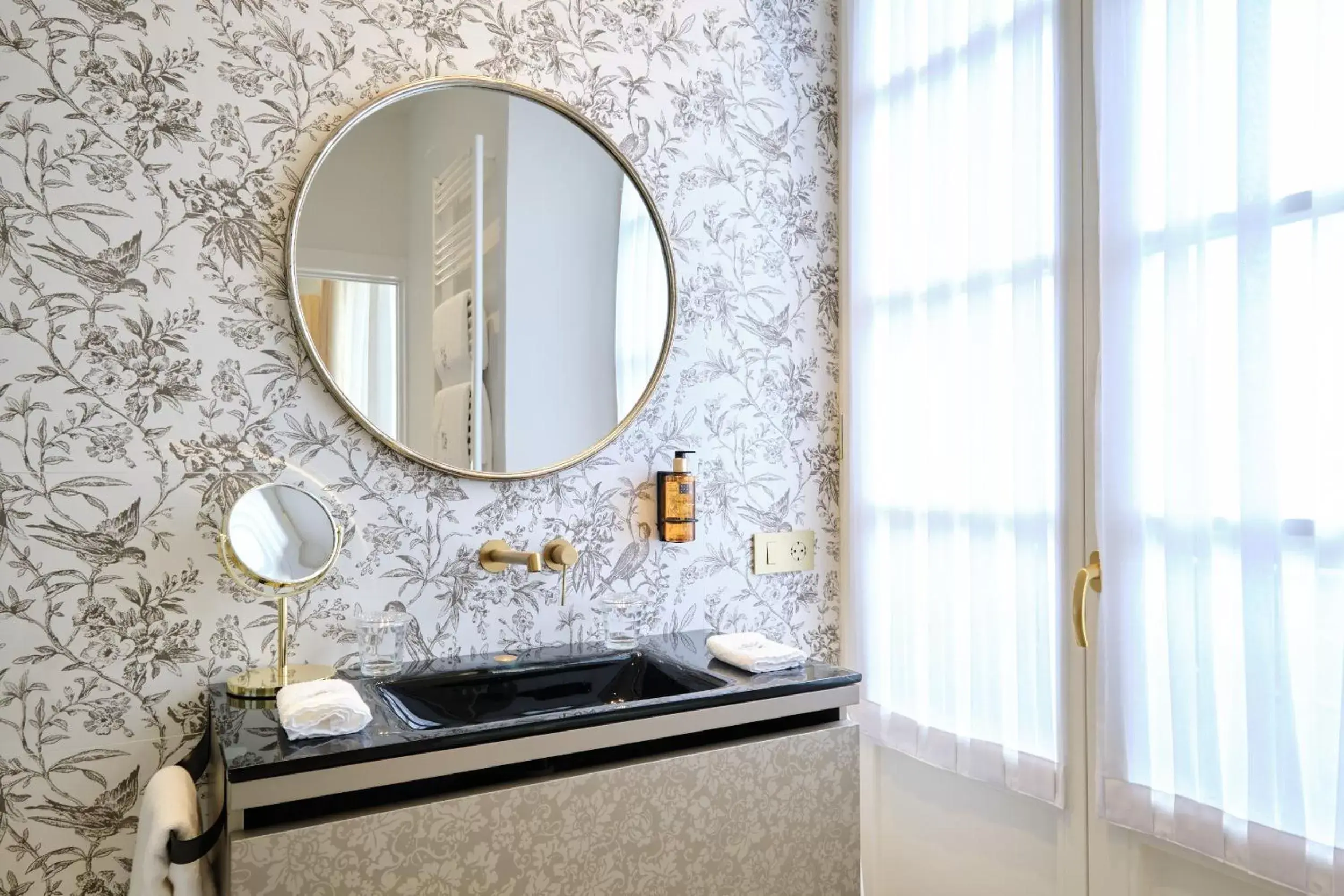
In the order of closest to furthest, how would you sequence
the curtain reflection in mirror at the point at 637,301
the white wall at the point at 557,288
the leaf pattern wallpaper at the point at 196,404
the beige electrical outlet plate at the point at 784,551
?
1. the leaf pattern wallpaper at the point at 196,404
2. the white wall at the point at 557,288
3. the curtain reflection in mirror at the point at 637,301
4. the beige electrical outlet plate at the point at 784,551

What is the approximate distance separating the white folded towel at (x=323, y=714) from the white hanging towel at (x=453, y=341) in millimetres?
625

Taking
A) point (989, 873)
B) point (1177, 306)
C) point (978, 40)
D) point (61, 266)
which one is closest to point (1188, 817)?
point (989, 873)

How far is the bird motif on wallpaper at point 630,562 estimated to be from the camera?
1.80 m

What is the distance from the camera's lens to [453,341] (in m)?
1.65

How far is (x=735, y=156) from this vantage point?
198 cm

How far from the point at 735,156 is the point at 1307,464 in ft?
4.07

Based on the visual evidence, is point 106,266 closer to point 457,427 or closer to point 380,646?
point 457,427

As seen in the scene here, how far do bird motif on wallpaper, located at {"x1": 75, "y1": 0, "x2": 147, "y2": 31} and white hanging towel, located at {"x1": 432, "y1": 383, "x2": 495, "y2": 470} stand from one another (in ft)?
2.43

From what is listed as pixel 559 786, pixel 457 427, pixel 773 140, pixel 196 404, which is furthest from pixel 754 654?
pixel 773 140

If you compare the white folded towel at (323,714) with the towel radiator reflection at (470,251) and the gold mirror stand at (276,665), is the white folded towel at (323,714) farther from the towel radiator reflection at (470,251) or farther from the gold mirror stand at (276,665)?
the towel radiator reflection at (470,251)

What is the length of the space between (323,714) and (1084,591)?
1204mm

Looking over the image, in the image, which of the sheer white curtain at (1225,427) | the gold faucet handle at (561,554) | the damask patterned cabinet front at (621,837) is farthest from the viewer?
the gold faucet handle at (561,554)

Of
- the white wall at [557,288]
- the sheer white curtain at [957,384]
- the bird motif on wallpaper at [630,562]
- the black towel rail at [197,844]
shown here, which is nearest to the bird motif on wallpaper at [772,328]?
the sheer white curtain at [957,384]

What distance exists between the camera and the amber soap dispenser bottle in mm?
1826
